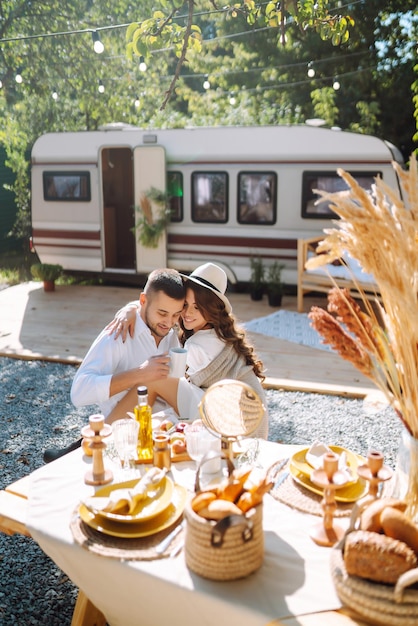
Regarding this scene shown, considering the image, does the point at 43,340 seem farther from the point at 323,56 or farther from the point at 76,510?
the point at 323,56

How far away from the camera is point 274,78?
16828 millimetres

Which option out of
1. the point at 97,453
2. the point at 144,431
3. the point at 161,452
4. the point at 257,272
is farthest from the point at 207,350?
the point at 257,272

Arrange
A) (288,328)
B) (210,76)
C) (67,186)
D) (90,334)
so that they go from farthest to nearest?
(210,76) → (67,186) → (288,328) → (90,334)

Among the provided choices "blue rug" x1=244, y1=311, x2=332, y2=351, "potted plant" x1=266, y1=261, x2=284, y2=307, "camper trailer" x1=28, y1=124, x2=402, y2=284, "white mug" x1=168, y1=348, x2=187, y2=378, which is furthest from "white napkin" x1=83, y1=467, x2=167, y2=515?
"camper trailer" x1=28, y1=124, x2=402, y2=284

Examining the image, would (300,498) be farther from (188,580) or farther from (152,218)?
(152,218)

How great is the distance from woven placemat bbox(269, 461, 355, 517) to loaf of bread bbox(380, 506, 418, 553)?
41cm

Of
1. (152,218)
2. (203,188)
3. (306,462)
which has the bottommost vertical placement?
(306,462)

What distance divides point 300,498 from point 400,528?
1.85 feet

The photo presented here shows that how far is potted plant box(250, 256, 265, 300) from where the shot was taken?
8711 millimetres

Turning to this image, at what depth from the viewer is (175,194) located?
9344 mm

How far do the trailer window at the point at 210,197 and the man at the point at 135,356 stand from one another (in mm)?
5934

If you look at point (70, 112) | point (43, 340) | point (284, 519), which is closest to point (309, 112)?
point (70, 112)

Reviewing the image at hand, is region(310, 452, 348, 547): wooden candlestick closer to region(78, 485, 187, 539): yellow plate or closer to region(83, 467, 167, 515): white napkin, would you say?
region(78, 485, 187, 539): yellow plate

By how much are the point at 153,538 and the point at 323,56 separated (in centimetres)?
1565
